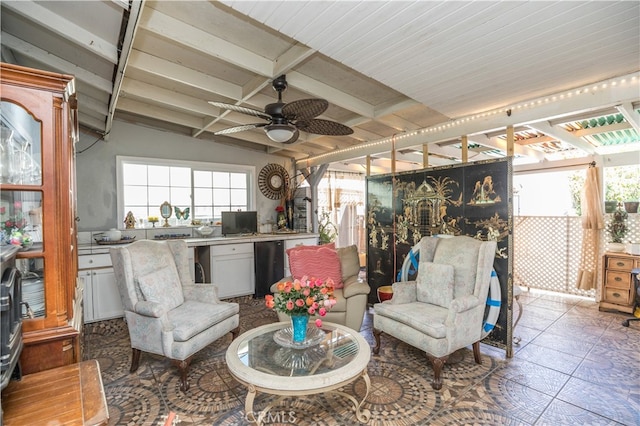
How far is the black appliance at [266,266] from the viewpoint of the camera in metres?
4.88

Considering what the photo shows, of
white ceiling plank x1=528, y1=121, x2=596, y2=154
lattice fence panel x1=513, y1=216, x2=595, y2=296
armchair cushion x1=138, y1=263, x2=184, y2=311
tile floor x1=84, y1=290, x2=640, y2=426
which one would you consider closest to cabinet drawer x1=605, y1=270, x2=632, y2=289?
lattice fence panel x1=513, y1=216, x2=595, y2=296

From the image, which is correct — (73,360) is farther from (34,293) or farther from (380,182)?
(380,182)

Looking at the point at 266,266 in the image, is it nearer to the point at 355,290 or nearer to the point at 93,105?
the point at 355,290

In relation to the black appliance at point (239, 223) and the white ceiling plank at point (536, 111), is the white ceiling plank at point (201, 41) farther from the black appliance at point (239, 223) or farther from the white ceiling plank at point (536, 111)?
the black appliance at point (239, 223)

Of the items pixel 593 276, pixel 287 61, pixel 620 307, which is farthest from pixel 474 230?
pixel 593 276

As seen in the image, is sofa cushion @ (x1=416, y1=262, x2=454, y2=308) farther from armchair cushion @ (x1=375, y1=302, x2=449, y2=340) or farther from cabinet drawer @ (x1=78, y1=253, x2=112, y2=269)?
cabinet drawer @ (x1=78, y1=253, x2=112, y2=269)

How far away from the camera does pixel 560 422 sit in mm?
1960

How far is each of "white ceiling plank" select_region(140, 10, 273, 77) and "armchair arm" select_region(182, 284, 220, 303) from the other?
7.07ft

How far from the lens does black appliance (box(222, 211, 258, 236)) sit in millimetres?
5031

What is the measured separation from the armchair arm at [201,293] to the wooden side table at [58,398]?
1.65 meters

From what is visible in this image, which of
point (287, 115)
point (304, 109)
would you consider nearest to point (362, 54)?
point (304, 109)

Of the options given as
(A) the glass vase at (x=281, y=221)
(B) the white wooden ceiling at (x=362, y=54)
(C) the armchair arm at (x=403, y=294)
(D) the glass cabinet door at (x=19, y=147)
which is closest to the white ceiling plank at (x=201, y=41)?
(B) the white wooden ceiling at (x=362, y=54)

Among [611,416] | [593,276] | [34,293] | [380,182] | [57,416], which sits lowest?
[611,416]

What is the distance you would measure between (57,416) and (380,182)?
388 cm
